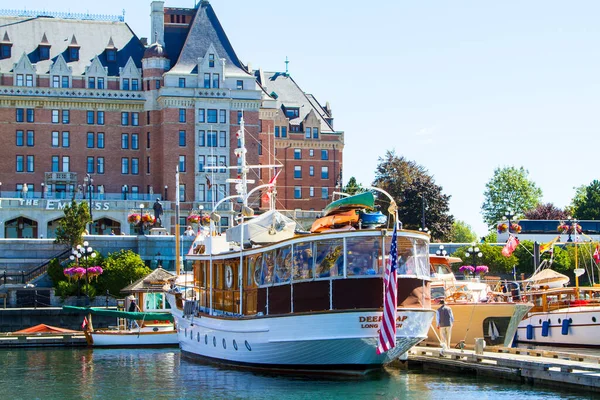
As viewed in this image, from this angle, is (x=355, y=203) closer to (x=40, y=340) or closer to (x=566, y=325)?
(x=566, y=325)

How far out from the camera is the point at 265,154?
104062mm

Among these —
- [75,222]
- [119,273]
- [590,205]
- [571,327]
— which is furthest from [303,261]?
[590,205]

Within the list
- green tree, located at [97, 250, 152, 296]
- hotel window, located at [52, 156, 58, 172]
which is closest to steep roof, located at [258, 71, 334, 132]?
hotel window, located at [52, 156, 58, 172]

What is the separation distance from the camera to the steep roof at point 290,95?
365 ft

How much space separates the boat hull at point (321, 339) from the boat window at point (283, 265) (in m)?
1.32

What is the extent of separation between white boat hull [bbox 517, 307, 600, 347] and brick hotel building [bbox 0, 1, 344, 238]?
50067 millimetres

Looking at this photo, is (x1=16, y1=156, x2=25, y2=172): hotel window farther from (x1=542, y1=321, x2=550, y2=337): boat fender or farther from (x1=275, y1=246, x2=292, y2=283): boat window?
(x1=275, y1=246, x2=292, y2=283): boat window

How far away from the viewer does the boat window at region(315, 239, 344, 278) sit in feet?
106

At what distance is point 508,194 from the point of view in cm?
12088

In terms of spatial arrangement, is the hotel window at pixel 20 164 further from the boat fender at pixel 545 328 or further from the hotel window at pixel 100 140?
the boat fender at pixel 545 328

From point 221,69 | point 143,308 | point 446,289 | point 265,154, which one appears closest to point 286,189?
point 265,154

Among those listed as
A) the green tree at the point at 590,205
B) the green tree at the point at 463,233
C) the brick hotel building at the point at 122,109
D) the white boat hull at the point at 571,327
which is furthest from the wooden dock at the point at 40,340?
the green tree at the point at 463,233

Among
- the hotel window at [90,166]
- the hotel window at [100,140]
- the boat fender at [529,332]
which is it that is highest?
the hotel window at [100,140]

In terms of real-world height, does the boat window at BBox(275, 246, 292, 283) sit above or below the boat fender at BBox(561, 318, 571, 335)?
above
